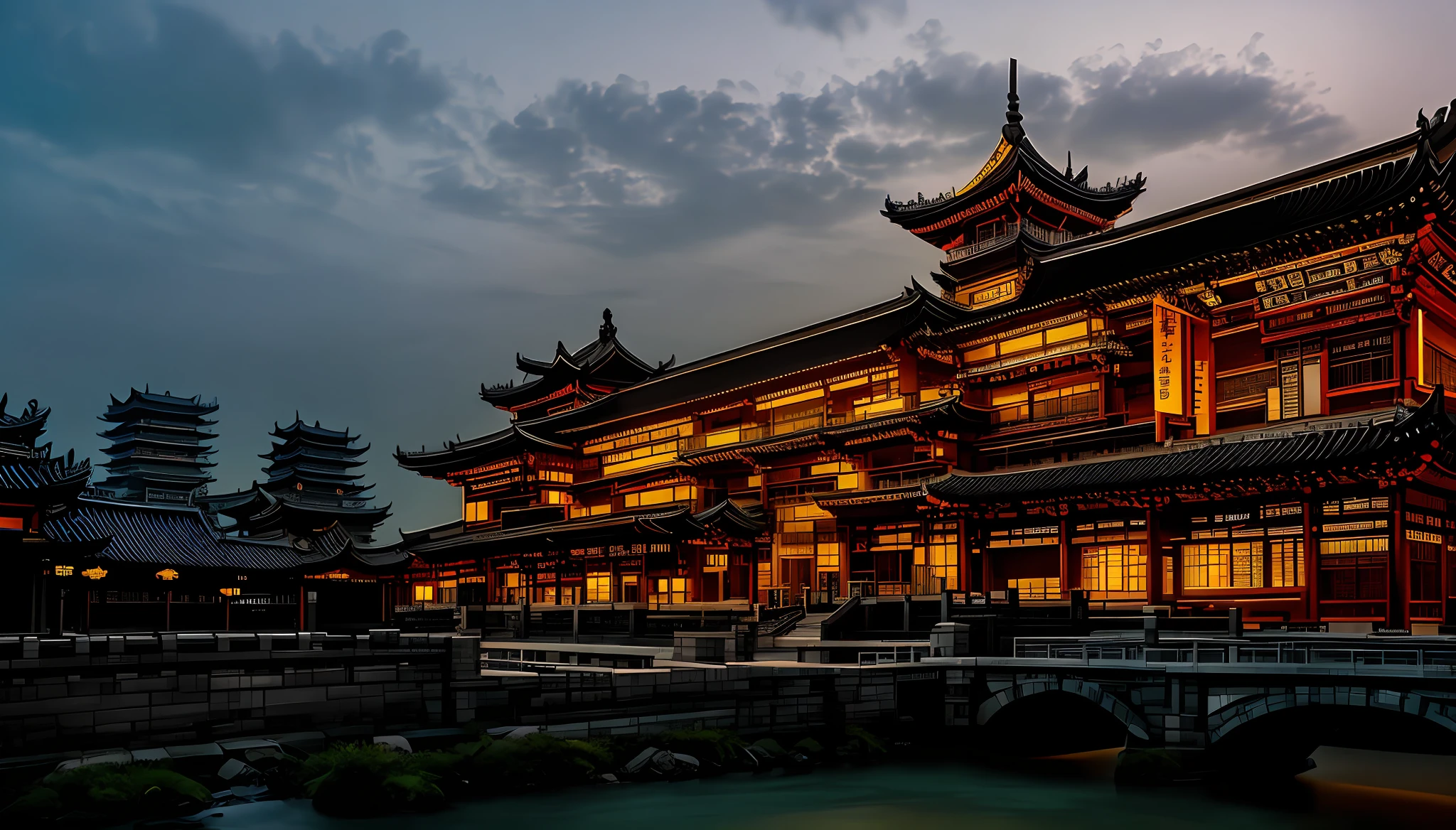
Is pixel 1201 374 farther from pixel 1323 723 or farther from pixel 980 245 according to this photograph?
pixel 1323 723

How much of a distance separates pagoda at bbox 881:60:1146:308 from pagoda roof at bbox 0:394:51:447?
35716 millimetres

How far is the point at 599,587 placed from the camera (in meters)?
58.4

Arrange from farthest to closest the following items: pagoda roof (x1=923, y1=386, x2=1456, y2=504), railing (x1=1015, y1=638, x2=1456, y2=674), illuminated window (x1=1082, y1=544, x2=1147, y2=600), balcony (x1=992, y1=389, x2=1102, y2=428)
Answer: balcony (x1=992, y1=389, x2=1102, y2=428) < illuminated window (x1=1082, y1=544, x2=1147, y2=600) < pagoda roof (x1=923, y1=386, x2=1456, y2=504) < railing (x1=1015, y1=638, x2=1456, y2=674)

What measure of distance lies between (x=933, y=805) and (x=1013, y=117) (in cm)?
3416

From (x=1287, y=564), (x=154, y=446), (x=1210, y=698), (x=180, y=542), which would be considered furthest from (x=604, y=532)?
(x=154, y=446)

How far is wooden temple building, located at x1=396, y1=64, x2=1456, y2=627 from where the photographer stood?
32281 mm

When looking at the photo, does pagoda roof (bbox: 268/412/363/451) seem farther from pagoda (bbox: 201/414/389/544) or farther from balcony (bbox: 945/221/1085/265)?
balcony (bbox: 945/221/1085/265)

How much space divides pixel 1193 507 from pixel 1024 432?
25.6 feet

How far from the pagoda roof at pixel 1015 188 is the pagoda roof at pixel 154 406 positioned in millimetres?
75227

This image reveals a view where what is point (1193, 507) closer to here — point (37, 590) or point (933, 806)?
point (933, 806)

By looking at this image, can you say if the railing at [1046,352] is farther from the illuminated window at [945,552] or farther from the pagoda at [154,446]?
the pagoda at [154,446]

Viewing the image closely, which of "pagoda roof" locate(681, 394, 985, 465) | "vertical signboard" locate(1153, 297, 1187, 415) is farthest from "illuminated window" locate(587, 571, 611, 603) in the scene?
"vertical signboard" locate(1153, 297, 1187, 415)

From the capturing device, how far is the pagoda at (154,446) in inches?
3942

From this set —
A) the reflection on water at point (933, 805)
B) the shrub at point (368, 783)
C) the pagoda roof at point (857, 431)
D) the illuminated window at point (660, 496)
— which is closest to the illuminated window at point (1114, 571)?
the pagoda roof at point (857, 431)
